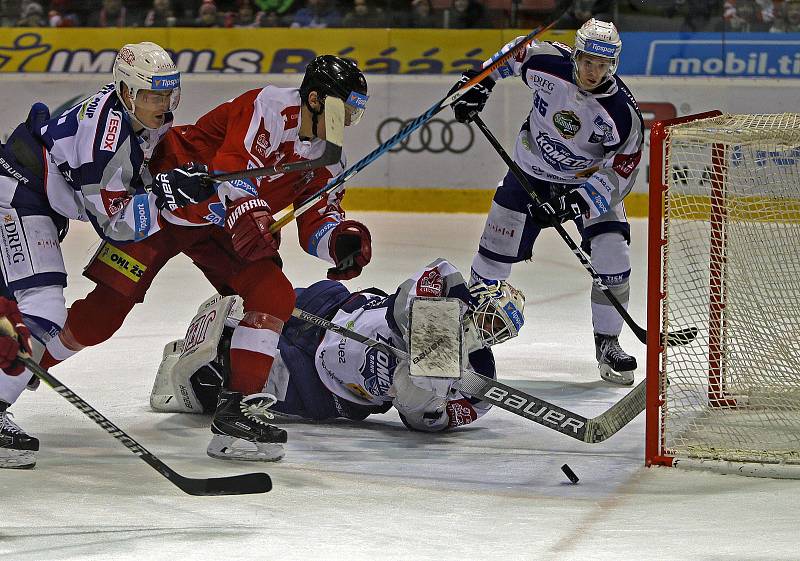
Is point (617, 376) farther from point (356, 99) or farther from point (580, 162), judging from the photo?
point (356, 99)

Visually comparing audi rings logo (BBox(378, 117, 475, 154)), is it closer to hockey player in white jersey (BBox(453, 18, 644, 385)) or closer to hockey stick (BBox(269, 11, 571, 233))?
hockey player in white jersey (BBox(453, 18, 644, 385))

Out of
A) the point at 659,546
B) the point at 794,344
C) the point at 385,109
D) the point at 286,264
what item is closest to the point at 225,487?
the point at 659,546

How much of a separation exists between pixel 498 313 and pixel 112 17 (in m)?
5.66

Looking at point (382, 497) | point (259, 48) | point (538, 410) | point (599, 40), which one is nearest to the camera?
point (382, 497)

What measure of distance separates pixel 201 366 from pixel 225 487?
83 centimetres

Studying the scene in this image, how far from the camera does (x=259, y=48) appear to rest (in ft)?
26.6

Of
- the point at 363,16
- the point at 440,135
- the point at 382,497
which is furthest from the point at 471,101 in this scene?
the point at 363,16

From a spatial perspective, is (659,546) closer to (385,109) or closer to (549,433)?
(549,433)

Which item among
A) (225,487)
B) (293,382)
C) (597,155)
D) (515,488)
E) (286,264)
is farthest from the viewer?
(286,264)

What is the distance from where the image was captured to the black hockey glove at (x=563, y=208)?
423 centimetres

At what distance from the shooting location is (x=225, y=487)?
295cm

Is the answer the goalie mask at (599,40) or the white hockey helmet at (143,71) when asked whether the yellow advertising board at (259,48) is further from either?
the white hockey helmet at (143,71)

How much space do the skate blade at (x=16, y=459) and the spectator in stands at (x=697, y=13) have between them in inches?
217

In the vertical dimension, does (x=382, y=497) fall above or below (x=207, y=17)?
below
